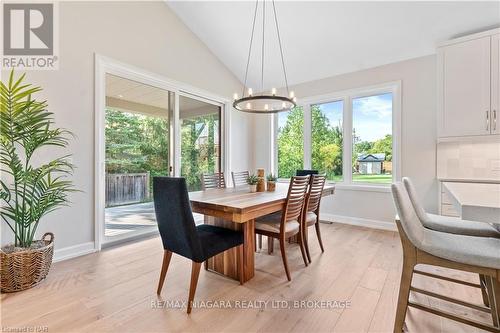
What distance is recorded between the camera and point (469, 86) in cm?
298

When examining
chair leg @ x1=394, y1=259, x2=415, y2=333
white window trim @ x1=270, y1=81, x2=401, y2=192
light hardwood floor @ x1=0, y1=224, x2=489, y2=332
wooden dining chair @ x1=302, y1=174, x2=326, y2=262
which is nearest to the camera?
chair leg @ x1=394, y1=259, x2=415, y2=333

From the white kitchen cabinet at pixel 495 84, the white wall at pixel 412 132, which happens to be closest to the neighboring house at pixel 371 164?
the white wall at pixel 412 132

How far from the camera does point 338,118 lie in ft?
14.3

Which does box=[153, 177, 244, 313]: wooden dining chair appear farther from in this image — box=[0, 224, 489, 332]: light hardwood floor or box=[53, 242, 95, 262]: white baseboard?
box=[53, 242, 95, 262]: white baseboard

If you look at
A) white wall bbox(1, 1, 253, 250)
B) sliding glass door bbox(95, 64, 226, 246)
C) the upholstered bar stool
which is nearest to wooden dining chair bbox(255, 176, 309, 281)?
the upholstered bar stool

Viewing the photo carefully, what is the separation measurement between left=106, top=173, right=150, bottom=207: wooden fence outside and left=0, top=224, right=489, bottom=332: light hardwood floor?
0.73 m

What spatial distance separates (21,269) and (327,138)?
438 centimetres

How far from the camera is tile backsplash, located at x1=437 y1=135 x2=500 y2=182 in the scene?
3.07 metres

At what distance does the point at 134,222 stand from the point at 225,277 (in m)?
2.14

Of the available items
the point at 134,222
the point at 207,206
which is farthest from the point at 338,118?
the point at 134,222

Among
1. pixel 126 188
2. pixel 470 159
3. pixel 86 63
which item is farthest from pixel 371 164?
pixel 86 63

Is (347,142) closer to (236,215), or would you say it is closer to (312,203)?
(312,203)

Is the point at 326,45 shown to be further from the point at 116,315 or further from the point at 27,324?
the point at 27,324

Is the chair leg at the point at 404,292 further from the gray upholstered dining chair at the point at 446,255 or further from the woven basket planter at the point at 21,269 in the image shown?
the woven basket planter at the point at 21,269
